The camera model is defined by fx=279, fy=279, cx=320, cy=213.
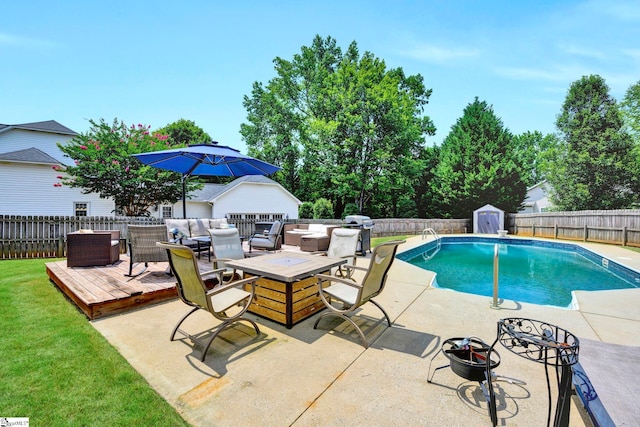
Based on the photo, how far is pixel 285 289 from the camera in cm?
348

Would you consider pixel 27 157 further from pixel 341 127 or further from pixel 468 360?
pixel 468 360

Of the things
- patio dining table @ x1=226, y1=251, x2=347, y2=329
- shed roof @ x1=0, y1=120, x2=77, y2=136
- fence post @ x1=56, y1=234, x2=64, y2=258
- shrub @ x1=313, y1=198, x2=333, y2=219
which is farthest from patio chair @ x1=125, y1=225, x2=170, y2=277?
shed roof @ x1=0, y1=120, x2=77, y2=136

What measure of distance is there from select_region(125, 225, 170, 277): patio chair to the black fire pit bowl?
4.67 metres

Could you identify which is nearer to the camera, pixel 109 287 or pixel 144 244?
pixel 109 287

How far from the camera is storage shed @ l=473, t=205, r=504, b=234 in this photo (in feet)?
65.0

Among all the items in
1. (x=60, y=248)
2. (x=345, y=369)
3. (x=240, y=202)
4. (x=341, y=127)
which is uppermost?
(x=341, y=127)

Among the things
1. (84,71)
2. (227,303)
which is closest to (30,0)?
(84,71)

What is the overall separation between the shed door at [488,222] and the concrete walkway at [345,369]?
1762 centimetres

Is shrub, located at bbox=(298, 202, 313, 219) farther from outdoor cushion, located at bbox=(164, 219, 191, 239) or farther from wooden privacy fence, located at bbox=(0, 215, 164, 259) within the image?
outdoor cushion, located at bbox=(164, 219, 191, 239)

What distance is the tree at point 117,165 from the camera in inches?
472

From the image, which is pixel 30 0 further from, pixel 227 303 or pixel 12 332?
pixel 227 303

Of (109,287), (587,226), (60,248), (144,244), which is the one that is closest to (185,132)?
(60,248)

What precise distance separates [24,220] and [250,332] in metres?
9.32

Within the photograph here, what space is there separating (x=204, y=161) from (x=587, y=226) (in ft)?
63.2
